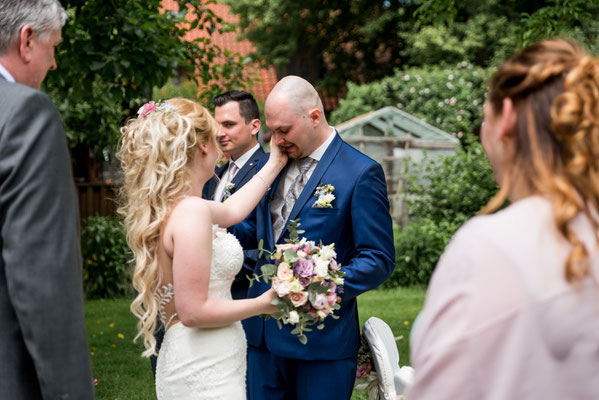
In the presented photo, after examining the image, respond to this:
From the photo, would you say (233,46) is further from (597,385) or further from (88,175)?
(597,385)

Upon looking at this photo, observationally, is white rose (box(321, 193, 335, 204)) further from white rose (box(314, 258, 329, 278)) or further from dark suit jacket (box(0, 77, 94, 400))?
dark suit jacket (box(0, 77, 94, 400))

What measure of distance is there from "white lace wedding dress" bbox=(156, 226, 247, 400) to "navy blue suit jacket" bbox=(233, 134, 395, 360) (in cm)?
60

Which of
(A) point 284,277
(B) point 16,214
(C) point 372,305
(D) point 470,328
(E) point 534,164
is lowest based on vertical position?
(C) point 372,305

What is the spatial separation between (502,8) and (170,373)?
19.5 metres

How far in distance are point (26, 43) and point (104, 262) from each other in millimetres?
9397

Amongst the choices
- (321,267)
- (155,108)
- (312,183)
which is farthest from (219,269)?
(312,183)

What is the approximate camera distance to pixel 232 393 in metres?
3.01

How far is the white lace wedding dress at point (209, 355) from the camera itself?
296cm

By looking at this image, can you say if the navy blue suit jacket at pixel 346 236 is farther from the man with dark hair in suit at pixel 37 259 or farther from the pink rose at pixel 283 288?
the man with dark hair in suit at pixel 37 259

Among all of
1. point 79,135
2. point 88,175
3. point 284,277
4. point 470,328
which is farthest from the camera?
point 88,175

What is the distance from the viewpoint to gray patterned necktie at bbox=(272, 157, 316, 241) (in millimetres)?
3766

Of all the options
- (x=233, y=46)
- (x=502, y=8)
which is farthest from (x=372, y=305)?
(x=233, y=46)

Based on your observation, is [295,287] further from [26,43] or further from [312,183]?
[26,43]

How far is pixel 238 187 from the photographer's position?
15.1ft
